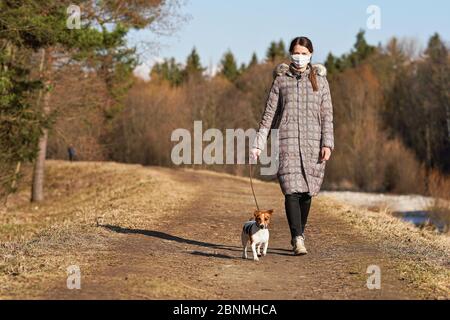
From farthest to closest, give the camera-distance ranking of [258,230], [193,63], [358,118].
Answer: [193,63], [358,118], [258,230]

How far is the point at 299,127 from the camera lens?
372 inches

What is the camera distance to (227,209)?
688 inches

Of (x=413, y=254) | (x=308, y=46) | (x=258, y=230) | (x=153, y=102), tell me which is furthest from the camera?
(x=153, y=102)

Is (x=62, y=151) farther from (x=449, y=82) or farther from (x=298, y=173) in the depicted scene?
(x=298, y=173)

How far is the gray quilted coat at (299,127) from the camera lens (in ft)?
30.9

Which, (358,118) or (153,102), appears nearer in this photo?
(358,118)

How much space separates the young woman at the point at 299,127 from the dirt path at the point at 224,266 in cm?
102

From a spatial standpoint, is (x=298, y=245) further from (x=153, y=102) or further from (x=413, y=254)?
(x=153, y=102)

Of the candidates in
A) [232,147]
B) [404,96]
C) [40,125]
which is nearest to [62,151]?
[232,147]

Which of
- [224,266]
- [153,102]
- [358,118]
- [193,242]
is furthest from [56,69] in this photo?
[153,102]

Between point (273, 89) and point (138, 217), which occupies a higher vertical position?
point (273, 89)

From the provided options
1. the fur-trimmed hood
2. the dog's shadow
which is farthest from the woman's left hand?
the dog's shadow

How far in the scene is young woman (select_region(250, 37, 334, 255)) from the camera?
371 inches

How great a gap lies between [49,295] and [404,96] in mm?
68927
